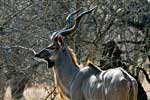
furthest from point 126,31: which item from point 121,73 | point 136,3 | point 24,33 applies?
point 121,73

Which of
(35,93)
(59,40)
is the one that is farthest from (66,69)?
(35,93)

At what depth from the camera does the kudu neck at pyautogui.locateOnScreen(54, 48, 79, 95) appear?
651cm

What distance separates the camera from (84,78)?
6109mm

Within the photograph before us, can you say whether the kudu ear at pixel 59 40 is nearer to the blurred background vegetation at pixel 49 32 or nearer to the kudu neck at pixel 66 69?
the kudu neck at pixel 66 69

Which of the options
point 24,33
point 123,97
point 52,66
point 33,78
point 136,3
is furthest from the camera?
point 136,3

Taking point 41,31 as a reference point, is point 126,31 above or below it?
below

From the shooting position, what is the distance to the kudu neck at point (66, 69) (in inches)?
256

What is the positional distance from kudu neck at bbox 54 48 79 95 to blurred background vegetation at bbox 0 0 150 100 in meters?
1.22

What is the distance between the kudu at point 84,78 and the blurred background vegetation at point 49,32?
1.29 m

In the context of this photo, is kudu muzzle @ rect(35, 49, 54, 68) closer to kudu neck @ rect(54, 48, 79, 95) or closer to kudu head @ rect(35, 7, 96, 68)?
kudu head @ rect(35, 7, 96, 68)

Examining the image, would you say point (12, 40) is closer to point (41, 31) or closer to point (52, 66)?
point (41, 31)

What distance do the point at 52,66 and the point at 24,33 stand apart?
163 cm

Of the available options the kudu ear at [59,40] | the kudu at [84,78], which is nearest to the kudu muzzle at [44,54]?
the kudu at [84,78]

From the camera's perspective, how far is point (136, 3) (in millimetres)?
9430
